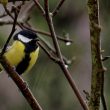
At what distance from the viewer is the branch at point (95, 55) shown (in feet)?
3.32

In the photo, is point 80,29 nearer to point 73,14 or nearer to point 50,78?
point 73,14

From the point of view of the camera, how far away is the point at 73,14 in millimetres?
5125

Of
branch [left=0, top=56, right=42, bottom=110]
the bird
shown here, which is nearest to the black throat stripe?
the bird

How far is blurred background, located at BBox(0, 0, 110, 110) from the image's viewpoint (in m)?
3.24

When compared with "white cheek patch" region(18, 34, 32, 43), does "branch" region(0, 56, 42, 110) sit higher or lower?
higher

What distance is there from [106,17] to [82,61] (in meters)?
1.54

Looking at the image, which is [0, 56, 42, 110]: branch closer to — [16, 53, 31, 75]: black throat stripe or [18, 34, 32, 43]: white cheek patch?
[16, 53, 31, 75]: black throat stripe

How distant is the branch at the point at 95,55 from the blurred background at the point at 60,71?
1488mm

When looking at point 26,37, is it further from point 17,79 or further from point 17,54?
point 17,79

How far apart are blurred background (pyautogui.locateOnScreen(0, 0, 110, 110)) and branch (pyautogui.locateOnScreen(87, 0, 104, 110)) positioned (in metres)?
1.49

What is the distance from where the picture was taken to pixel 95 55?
105cm

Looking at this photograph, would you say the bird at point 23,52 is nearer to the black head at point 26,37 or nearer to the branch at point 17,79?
the black head at point 26,37

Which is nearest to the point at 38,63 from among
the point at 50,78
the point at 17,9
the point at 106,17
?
the point at 50,78

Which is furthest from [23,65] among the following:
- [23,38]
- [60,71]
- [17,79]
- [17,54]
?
[60,71]
